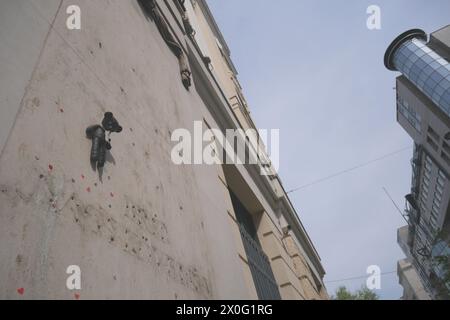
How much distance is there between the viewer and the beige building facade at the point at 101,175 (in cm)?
151

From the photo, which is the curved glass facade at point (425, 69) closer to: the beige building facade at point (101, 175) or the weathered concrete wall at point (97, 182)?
the beige building facade at point (101, 175)

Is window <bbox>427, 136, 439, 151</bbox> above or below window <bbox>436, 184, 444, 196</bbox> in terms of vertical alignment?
above

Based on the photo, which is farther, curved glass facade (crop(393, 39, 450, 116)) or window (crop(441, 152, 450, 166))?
window (crop(441, 152, 450, 166))

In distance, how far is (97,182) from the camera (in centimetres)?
207

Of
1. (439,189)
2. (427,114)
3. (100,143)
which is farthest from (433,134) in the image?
(100,143)

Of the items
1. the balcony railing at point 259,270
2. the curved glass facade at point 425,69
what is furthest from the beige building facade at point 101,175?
the curved glass facade at point 425,69

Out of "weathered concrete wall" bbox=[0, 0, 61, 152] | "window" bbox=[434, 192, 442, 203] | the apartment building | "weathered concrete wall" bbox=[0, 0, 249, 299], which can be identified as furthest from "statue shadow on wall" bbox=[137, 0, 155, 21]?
"window" bbox=[434, 192, 442, 203]

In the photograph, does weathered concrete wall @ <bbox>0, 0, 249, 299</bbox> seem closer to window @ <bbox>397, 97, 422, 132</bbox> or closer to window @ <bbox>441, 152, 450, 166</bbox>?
window @ <bbox>441, 152, 450, 166</bbox>

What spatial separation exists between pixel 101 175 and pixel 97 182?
0.08 meters

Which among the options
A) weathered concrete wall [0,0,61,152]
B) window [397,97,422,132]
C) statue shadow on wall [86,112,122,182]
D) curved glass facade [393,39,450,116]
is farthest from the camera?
window [397,97,422,132]

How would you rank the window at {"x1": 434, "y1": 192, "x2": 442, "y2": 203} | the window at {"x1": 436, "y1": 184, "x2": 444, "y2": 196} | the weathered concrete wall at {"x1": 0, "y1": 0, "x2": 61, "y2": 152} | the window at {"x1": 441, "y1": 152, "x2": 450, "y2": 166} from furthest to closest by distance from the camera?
the window at {"x1": 434, "y1": 192, "x2": 442, "y2": 203}, the window at {"x1": 436, "y1": 184, "x2": 444, "y2": 196}, the window at {"x1": 441, "y1": 152, "x2": 450, "y2": 166}, the weathered concrete wall at {"x1": 0, "y1": 0, "x2": 61, "y2": 152}

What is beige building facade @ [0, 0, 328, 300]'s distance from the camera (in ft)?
4.97

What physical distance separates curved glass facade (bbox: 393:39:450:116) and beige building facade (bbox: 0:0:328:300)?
111 feet

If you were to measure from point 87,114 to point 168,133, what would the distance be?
138 cm
